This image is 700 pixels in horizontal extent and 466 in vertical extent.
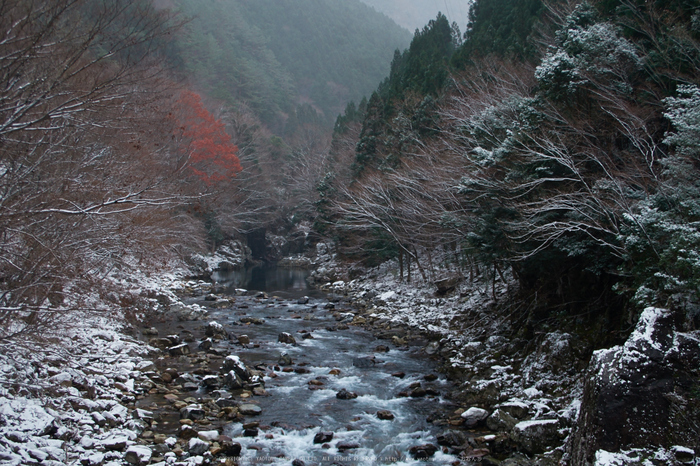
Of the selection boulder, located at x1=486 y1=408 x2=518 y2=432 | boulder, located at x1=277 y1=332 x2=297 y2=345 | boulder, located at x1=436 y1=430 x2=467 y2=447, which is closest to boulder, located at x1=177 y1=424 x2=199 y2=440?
boulder, located at x1=436 y1=430 x2=467 y2=447

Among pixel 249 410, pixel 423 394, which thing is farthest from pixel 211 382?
pixel 423 394

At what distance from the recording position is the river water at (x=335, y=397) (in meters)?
6.97

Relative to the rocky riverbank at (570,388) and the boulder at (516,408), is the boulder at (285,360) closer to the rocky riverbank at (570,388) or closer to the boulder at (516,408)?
the rocky riverbank at (570,388)

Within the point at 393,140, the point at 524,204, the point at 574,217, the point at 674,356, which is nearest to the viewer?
the point at 674,356

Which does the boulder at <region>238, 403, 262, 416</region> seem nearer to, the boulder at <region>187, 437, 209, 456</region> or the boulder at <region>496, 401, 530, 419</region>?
the boulder at <region>187, 437, 209, 456</region>

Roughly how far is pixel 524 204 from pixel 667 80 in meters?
3.52

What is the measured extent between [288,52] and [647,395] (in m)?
94.0

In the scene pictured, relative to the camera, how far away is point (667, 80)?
9000 millimetres

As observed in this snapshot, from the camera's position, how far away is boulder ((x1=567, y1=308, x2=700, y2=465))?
528 centimetres

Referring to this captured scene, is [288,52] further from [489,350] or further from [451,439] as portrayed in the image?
[451,439]

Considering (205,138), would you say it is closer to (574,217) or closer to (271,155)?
(271,155)

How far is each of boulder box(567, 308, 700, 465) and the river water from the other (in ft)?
6.95

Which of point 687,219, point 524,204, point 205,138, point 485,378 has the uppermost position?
point 205,138

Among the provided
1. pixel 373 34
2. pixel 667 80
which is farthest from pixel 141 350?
pixel 373 34
